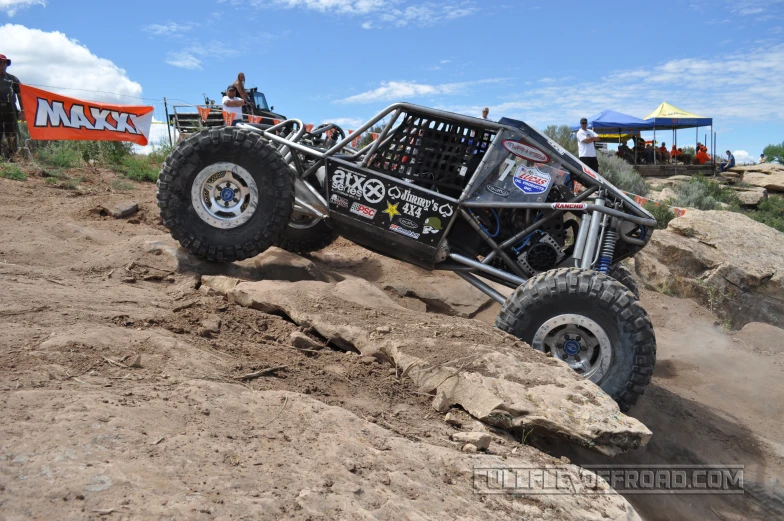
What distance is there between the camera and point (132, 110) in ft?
38.4

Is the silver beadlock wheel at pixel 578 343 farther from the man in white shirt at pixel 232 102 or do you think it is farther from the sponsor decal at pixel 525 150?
the man in white shirt at pixel 232 102

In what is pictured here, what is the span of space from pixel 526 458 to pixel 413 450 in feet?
2.29

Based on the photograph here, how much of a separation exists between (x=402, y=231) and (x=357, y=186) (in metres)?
0.58

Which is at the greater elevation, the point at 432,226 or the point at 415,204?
the point at 415,204

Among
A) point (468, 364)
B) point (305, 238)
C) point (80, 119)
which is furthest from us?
point (80, 119)

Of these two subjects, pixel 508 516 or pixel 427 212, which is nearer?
pixel 508 516

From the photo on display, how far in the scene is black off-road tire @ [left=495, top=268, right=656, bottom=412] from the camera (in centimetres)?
446

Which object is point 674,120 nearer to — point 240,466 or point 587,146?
point 587,146

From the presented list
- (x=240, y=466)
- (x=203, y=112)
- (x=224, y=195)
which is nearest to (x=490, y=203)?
(x=224, y=195)

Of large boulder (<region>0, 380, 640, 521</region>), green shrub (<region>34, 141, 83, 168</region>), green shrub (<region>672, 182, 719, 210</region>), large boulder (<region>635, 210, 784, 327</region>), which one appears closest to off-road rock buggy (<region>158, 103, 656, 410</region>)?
large boulder (<region>0, 380, 640, 521</region>)

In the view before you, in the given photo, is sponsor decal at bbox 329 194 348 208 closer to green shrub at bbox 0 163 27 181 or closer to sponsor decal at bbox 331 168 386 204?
sponsor decal at bbox 331 168 386 204

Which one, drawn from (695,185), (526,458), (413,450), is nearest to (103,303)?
(413,450)

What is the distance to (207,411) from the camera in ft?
9.32

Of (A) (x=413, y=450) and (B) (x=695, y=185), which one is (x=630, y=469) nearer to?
(A) (x=413, y=450)
